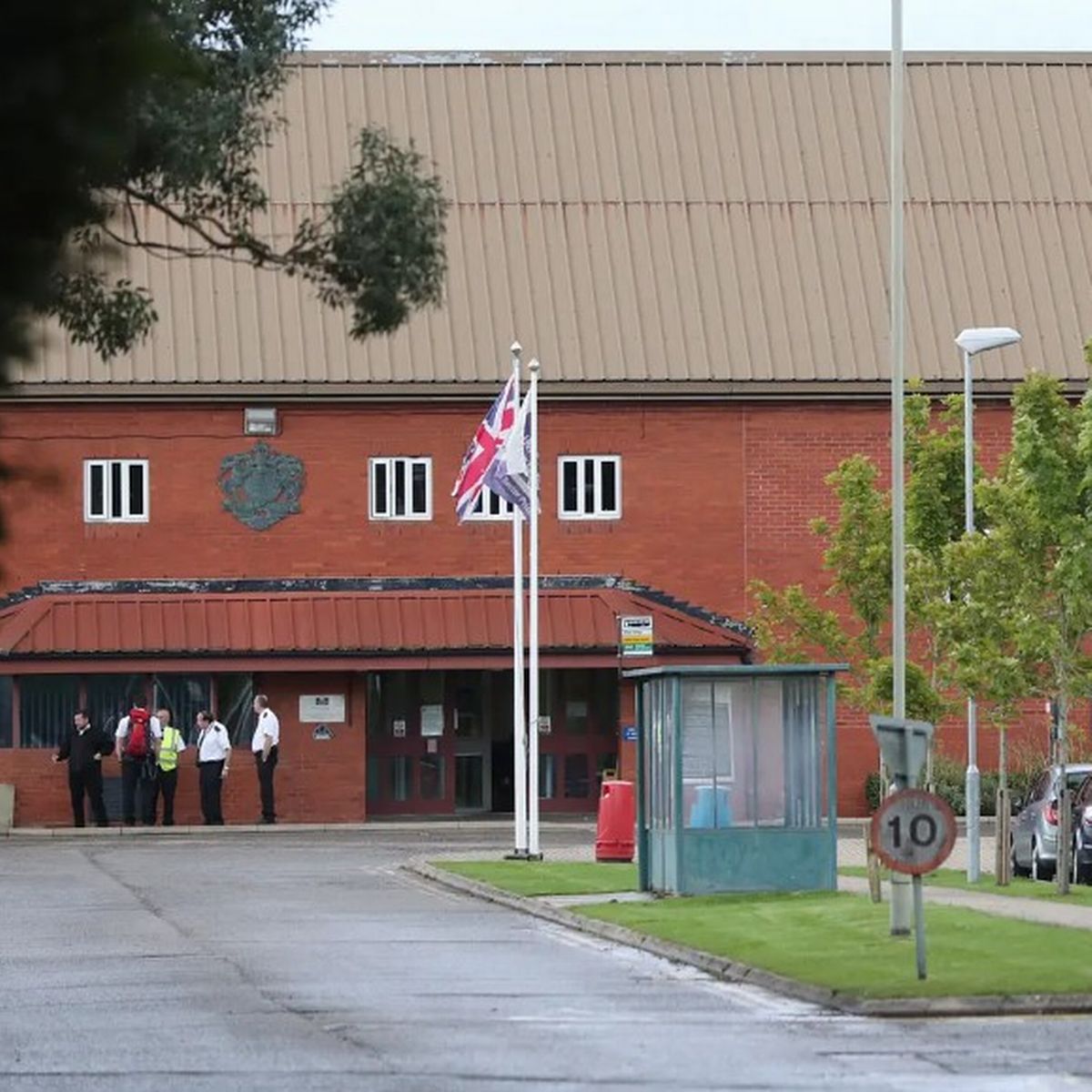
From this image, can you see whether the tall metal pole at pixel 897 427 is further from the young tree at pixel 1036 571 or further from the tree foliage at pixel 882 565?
the tree foliage at pixel 882 565

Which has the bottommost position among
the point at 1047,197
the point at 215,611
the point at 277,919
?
the point at 277,919

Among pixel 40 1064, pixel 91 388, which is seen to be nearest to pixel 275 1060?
pixel 40 1064

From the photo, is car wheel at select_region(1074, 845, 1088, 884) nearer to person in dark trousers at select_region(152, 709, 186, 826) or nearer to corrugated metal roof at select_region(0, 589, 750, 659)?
corrugated metal roof at select_region(0, 589, 750, 659)

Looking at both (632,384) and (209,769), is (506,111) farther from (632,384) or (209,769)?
(209,769)

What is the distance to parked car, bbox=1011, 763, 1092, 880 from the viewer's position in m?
32.0

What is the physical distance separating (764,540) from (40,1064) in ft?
121

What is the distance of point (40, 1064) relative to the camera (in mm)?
14266

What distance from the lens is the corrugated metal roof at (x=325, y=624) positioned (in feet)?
157

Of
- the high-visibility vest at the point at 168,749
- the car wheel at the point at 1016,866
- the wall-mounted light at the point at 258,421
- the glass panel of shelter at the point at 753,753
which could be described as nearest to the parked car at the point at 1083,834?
the car wheel at the point at 1016,866

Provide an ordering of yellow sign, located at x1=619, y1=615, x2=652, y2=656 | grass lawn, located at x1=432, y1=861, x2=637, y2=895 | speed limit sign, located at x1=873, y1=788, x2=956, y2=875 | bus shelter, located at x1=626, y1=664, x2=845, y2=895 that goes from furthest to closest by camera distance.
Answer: yellow sign, located at x1=619, y1=615, x2=652, y2=656 → grass lawn, located at x1=432, y1=861, x2=637, y2=895 → bus shelter, located at x1=626, y1=664, x2=845, y2=895 → speed limit sign, located at x1=873, y1=788, x2=956, y2=875

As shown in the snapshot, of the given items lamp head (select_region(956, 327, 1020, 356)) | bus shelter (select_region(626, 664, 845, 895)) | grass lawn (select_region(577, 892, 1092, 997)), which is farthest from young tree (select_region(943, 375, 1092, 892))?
grass lawn (select_region(577, 892, 1092, 997))

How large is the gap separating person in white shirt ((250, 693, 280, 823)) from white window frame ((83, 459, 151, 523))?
4.37 m

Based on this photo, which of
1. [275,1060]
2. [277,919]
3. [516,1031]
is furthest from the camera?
[277,919]

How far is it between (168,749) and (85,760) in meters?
1.28
